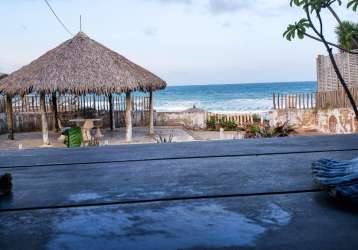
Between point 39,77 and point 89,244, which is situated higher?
point 39,77

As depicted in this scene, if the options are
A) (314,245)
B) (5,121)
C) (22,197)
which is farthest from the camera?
(5,121)

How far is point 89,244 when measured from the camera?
767mm

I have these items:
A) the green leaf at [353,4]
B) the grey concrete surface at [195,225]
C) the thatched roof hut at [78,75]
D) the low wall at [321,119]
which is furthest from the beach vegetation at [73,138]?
the grey concrete surface at [195,225]

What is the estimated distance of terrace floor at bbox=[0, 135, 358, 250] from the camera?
2.54 feet

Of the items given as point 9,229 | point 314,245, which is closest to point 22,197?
point 9,229

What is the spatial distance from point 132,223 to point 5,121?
14.9 meters

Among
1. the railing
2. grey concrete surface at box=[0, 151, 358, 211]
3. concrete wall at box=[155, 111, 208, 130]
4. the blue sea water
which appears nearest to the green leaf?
grey concrete surface at box=[0, 151, 358, 211]

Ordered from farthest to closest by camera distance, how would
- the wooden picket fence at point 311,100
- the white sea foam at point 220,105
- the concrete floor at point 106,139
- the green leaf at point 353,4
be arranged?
the white sea foam at point 220,105
the concrete floor at point 106,139
the wooden picket fence at point 311,100
the green leaf at point 353,4

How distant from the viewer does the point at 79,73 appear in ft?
39.0

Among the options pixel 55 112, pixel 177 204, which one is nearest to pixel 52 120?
pixel 55 112

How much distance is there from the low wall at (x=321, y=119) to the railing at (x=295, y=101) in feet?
1.03

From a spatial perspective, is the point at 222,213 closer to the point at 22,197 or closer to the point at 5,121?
the point at 22,197

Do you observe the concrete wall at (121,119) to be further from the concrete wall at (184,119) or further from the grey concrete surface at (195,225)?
the grey concrete surface at (195,225)

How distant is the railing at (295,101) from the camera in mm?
12391
